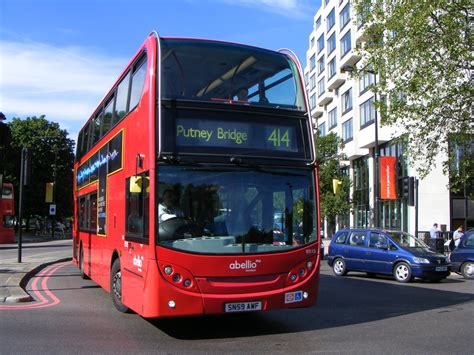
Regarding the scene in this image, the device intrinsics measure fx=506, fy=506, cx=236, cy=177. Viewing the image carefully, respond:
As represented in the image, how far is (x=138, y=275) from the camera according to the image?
706 centimetres

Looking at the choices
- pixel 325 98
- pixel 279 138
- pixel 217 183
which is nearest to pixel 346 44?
pixel 325 98

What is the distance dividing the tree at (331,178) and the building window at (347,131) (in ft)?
8.35

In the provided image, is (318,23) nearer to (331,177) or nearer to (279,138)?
(331,177)

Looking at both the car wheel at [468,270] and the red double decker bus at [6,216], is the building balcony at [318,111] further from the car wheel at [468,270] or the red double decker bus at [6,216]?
the car wheel at [468,270]

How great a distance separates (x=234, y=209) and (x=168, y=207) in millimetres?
904

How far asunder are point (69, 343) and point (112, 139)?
3.91 meters

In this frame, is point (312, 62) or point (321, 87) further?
point (312, 62)

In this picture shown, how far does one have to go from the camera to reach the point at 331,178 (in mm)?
41875

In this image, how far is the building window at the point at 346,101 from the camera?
4771cm

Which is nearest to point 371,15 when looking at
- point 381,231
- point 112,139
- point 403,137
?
point 403,137

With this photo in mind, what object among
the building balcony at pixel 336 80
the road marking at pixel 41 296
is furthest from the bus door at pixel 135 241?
the building balcony at pixel 336 80

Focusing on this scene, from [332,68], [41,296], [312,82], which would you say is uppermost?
[312,82]

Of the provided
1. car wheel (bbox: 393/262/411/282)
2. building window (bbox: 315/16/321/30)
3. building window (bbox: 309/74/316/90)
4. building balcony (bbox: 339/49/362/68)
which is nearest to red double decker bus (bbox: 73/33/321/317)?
car wheel (bbox: 393/262/411/282)

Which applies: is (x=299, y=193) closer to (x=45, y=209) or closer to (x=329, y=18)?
(x=45, y=209)
